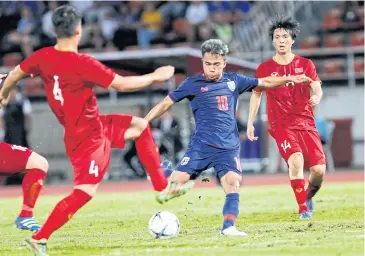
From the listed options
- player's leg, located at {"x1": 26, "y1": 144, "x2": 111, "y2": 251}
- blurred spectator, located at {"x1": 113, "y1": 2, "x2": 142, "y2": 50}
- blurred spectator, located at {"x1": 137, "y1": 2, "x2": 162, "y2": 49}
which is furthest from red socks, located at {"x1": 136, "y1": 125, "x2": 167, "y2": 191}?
blurred spectator, located at {"x1": 113, "y1": 2, "x2": 142, "y2": 50}

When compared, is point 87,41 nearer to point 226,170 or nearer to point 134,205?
point 134,205

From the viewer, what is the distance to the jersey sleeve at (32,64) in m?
8.52

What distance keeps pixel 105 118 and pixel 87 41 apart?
19.3 m

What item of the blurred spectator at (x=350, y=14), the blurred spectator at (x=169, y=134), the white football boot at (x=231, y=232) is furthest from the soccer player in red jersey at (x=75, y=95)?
the blurred spectator at (x=350, y=14)

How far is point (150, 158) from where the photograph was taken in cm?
878

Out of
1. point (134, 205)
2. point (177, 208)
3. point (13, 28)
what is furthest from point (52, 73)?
point (13, 28)

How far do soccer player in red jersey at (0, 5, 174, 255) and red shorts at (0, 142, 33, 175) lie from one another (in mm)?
1931

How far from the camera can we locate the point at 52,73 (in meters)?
8.45

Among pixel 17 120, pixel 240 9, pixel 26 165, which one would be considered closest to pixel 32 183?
pixel 26 165

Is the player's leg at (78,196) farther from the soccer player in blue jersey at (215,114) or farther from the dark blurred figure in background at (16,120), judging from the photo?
the dark blurred figure in background at (16,120)

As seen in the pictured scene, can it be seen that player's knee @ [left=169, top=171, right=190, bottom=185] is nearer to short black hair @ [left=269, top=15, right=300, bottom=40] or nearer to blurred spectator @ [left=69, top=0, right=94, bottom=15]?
short black hair @ [left=269, top=15, right=300, bottom=40]

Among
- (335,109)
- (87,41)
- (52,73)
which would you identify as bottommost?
(335,109)

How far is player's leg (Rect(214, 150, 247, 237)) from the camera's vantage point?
980 centimetres

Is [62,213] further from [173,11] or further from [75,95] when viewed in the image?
[173,11]
